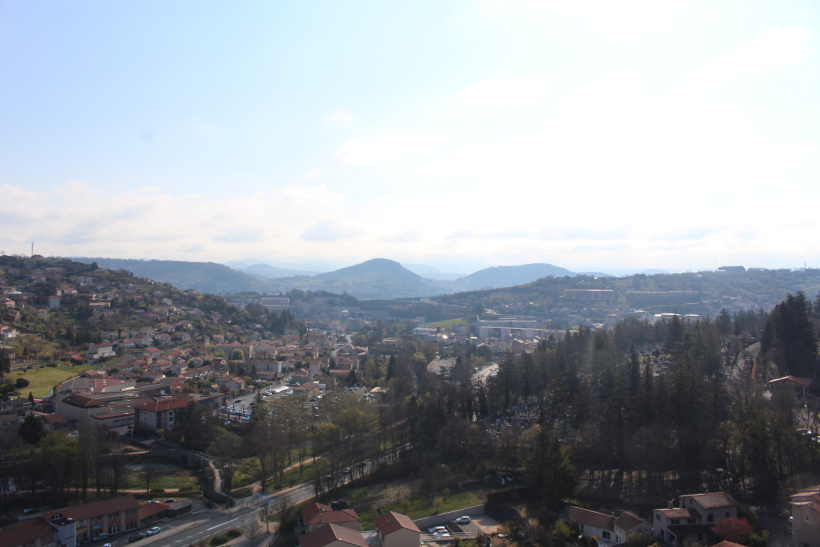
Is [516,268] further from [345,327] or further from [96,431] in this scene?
[96,431]

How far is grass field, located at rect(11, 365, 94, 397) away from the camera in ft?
79.8

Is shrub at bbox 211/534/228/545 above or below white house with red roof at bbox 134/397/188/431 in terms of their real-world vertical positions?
below

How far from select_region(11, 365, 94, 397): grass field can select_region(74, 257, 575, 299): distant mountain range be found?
88.5 m

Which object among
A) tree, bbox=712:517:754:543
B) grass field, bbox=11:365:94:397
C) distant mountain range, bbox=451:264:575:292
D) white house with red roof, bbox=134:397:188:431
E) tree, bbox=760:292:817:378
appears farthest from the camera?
distant mountain range, bbox=451:264:575:292

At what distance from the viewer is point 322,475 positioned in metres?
17.6

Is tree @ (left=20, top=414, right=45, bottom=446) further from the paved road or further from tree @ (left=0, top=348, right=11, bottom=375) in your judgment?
tree @ (left=0, top=348, right=11, bottom=375)

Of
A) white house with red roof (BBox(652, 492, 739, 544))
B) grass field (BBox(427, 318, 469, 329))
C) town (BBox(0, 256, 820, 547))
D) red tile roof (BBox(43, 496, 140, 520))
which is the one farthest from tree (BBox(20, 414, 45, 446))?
Result: grass field (BBox(427, 318, 469, 329))

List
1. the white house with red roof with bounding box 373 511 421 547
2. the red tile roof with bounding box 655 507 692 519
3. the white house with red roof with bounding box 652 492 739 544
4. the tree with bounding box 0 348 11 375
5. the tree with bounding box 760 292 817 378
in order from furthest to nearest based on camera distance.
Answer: the tree with bounding box 0 348 11 375
the tree with bounding box 760 292 817 378
the white house with red roof with bounding box 373 511 421 547
the red tile roof with bounding box 655 507 692 519
the white house with red roof with bounding box 652 492 739 544

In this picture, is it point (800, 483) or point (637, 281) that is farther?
point (637, 281)

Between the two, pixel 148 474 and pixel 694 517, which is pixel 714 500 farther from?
pixel 148 474

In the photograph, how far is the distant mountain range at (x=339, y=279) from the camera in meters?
126

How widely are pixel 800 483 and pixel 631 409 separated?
4.40 meters

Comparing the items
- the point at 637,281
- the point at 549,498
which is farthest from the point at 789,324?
the point at 637,281

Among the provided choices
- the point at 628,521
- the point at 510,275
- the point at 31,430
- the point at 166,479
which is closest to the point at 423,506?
the point at 628,521
